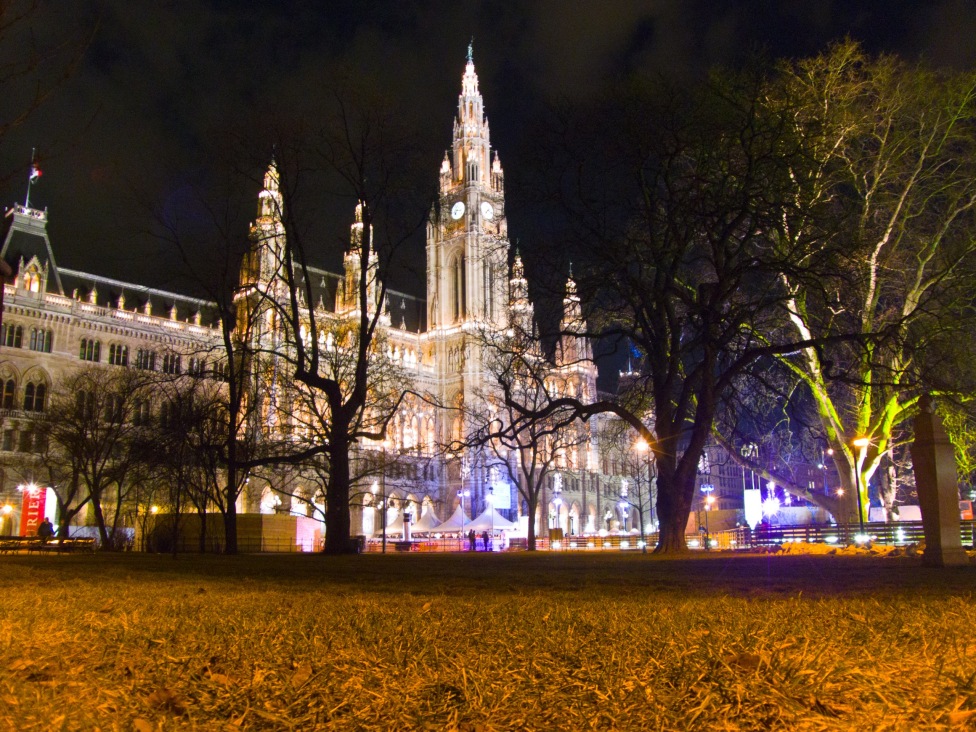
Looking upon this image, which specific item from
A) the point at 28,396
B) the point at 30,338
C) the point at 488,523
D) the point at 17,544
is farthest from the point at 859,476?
the point at 30,338

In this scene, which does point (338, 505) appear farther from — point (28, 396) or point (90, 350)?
point (90, 350)

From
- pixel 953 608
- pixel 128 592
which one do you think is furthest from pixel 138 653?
pixel 953 608

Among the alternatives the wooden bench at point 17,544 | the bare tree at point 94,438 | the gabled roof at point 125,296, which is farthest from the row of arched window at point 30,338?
the wooden bench at point 17,544

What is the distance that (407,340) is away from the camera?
319ft

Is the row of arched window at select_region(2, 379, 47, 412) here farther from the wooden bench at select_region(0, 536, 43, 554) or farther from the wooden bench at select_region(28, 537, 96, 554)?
the wooden bench at select_region(28, 537, 96, 554)

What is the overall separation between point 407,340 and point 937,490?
3404 inches

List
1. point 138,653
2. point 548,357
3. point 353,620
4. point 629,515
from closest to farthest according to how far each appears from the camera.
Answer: point 138,653, point 353,620, point 548,357, point 629,515

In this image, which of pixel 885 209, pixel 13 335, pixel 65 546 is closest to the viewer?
pixel 885 209

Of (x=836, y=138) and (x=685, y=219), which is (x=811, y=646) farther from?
(x=836, y=138)

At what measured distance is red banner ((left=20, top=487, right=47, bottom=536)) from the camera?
48969 mm

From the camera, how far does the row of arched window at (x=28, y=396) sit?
2574 inches

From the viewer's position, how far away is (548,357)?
21.6 metres

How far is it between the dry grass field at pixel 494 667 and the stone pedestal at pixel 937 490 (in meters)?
8.48

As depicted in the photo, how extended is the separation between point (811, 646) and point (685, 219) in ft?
55.8
